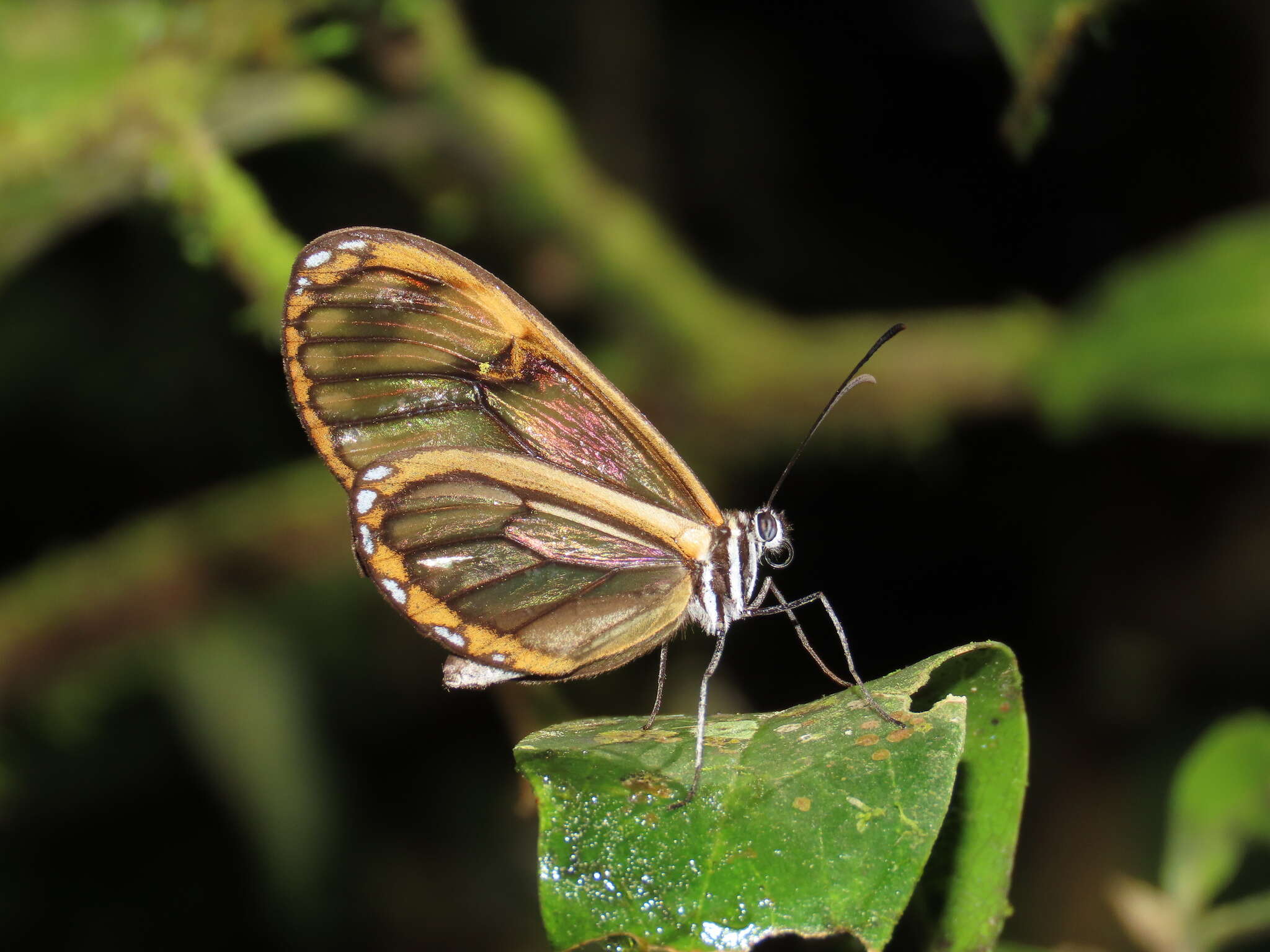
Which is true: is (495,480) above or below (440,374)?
below

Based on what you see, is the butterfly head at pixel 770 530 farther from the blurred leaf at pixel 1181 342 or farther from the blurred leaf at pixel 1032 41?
the blurred leaf at pixel 1181 342

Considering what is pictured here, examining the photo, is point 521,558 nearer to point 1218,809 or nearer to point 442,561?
point 442,561

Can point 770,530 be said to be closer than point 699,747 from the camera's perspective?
No

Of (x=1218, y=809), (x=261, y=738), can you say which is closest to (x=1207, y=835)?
(x=1218, y=809)

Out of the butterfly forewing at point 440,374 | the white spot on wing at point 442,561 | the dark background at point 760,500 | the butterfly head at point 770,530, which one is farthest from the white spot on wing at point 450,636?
the dark background at point 760,500

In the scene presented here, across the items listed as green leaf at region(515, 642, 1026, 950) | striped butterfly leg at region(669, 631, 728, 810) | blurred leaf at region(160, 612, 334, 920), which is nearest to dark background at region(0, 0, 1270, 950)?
blurred leaf at region(160, 612, 334, 920)

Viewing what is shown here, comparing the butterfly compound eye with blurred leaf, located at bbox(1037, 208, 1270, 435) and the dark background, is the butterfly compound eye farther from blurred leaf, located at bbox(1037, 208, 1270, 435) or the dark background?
the dark background

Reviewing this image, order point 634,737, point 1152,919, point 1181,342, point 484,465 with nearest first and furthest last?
point 634,737 → point 1152,919 → point 484,465 → point 1181,342
